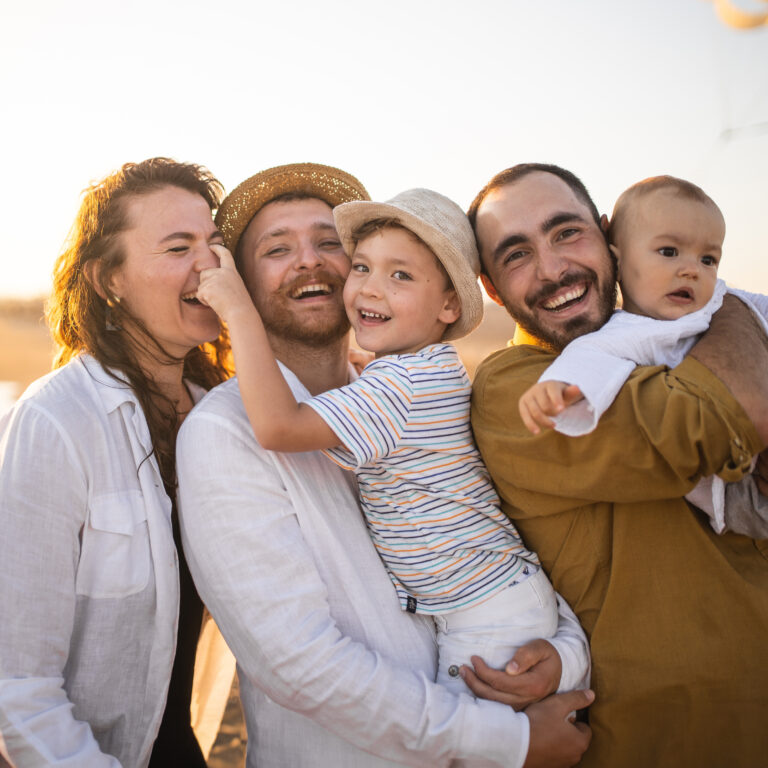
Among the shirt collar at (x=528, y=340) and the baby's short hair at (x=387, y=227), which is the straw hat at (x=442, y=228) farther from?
the shirt collar at (x=528, y=340)

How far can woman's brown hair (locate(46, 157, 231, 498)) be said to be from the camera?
299cm

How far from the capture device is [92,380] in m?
2.69

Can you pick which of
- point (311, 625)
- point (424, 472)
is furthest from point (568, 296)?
point (311, 625)

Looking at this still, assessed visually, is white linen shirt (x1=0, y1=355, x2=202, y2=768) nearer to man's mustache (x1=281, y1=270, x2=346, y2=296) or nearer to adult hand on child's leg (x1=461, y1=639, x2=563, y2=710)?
man's mustache (x1=281, y1=270, x2=346, y2=296)

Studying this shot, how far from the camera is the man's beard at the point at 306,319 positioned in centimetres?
324

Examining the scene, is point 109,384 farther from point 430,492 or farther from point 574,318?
point 574,318

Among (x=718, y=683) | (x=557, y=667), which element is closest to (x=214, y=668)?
(x=557, y=667)

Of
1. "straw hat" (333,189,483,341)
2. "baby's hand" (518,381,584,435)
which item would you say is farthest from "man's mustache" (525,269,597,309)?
"baby's hand" (518,381,584,435)

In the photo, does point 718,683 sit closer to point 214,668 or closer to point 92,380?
point 92,380

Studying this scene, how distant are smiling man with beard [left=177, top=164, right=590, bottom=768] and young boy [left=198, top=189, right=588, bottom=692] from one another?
97 millimetres

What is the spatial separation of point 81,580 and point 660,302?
2342 millimetres

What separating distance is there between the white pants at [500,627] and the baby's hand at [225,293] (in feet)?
4.51

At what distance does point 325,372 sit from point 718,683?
210 centimetres

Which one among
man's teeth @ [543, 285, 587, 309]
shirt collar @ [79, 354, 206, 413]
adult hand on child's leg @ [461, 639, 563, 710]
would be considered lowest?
adult hand on child's leg @ [461, 639, 563, 710]
